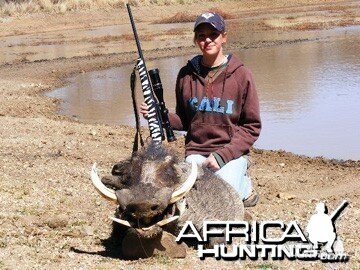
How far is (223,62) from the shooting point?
22.3 ft

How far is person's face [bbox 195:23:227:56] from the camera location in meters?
6.64

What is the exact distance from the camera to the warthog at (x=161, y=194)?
5207mm

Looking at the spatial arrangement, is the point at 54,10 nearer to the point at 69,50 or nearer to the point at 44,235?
the point at 69,50

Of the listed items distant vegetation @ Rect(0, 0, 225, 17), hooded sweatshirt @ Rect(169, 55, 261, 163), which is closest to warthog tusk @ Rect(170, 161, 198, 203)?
hooded sweatshirt @ Rect(169, 55, 261, 163)

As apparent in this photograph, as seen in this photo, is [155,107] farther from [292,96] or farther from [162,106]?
[292,96]

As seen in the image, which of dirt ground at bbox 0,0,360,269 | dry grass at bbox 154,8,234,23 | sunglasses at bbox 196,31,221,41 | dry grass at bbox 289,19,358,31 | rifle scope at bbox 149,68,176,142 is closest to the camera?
dirt ground at bbox 0,0,360,269

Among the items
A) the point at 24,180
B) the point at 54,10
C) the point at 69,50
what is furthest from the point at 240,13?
the point at 24,180

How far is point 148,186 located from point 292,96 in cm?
1201

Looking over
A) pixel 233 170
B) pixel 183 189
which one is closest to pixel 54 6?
pixel 233 170

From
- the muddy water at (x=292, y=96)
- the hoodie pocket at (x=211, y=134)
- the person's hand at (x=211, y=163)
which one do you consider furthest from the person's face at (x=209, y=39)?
the muddy water at (x=292, y=96)

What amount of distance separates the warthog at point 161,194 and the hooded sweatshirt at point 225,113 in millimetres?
393

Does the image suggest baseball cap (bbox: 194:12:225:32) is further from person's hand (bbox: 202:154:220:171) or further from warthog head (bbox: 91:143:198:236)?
warthog head (bbox: 91:143:198:236)

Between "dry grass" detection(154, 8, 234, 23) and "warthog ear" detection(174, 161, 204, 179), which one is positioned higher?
"warthog ear" detection(174, 161, 204, 179)

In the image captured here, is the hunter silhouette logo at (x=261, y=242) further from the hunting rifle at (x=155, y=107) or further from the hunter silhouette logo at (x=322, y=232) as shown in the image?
the hunting rifle at (x=155, y=107)
